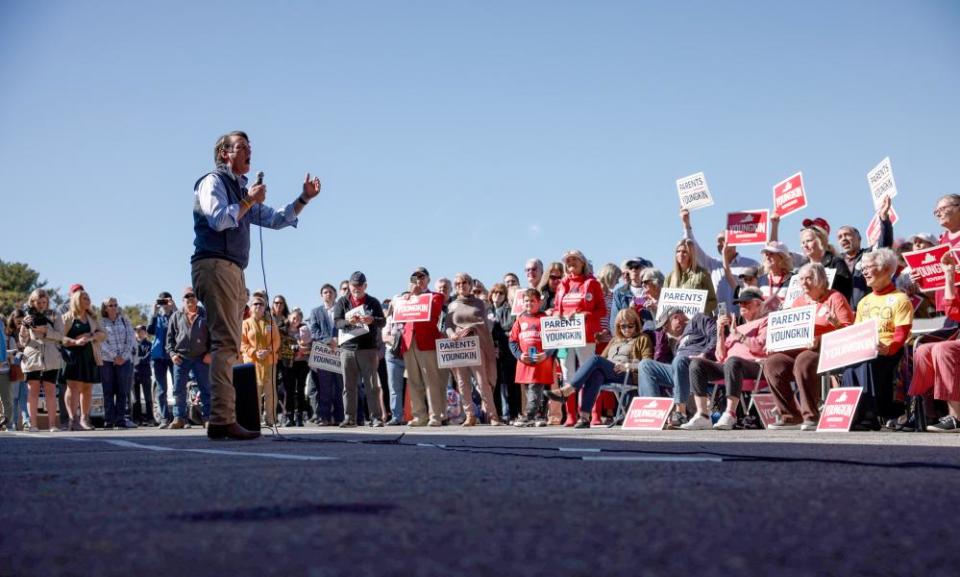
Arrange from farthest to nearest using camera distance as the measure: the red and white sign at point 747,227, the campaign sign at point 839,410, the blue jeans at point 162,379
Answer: the blue jeans at point 162,379
the red and white sign at point 747,227
the campaign sign at point 839,410

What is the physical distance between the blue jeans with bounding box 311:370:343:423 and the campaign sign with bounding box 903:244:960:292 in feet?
30.8

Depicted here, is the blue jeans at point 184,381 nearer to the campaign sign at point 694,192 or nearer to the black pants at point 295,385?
the black pants at point 295,385

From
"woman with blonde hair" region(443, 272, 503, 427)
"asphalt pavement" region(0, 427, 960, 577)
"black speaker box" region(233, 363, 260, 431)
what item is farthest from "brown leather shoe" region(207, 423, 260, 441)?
"woman with blonde hair" region(443, 272, 503, 427)

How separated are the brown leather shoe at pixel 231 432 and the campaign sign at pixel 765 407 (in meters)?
5.24

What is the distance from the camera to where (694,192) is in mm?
13727

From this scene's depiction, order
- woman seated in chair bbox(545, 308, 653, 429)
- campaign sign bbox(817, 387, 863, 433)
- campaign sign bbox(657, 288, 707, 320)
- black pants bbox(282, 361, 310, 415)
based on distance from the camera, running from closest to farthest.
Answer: campaign sign bbox(817, 387, 863, 433), campaign sign bbox(657, 288, 707, 320), woman seated in chair bbox(545, 308, 653, 429), black pants bbox(282, 361, 310, 415)

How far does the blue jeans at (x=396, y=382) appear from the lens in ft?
50.1

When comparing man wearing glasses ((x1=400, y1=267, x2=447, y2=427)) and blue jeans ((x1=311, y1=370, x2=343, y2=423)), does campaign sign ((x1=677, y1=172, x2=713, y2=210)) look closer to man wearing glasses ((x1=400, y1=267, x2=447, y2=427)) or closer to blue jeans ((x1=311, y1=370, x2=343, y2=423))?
man wearing glasses ((x1=400, y1=267, x2=447, y2=427))

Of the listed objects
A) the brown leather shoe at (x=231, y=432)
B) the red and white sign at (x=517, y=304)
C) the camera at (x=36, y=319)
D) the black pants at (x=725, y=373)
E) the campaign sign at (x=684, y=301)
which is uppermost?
the camera at (x=36, y=319)

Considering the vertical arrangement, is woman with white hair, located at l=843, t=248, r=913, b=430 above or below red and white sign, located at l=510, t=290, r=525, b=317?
below

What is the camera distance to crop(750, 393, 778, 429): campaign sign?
1074 cm

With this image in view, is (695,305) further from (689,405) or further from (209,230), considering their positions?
(209,230)

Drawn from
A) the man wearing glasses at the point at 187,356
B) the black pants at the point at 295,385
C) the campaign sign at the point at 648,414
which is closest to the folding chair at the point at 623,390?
the campaign sign at the point at 648,414

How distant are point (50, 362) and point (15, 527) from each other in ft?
46.2
